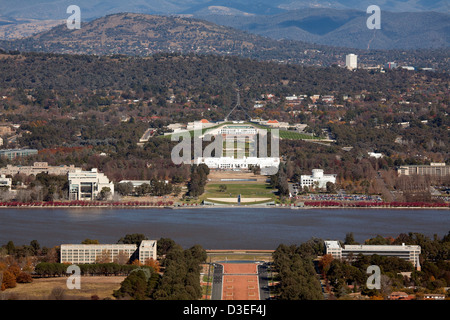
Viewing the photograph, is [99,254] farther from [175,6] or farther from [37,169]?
[175,6]

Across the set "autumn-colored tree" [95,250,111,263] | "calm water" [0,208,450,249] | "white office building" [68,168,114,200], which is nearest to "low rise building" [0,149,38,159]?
"white office building" [68,168,114,200]

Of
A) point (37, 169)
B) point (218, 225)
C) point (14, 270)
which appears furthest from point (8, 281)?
point (37, 169)

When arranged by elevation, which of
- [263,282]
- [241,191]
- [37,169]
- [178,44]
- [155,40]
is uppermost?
[155,40]

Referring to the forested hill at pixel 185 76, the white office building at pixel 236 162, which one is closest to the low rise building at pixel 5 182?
the white office building at pixel 236 162

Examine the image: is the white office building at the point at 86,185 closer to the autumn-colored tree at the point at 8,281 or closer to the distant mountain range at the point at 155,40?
the autumn-colored tree at the point at 8,281

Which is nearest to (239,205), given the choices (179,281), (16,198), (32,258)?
(16,198)

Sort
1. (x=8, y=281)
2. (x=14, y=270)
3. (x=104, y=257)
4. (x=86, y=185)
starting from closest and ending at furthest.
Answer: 1. (x=8, y=281)
2. (x=14, y=270)
3. (x=104, y=257)
4. (x=86, y=185)

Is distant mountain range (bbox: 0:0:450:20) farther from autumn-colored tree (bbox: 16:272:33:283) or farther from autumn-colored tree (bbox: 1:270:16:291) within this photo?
autumn-colored tree (bbox: 1:270:16:291)
